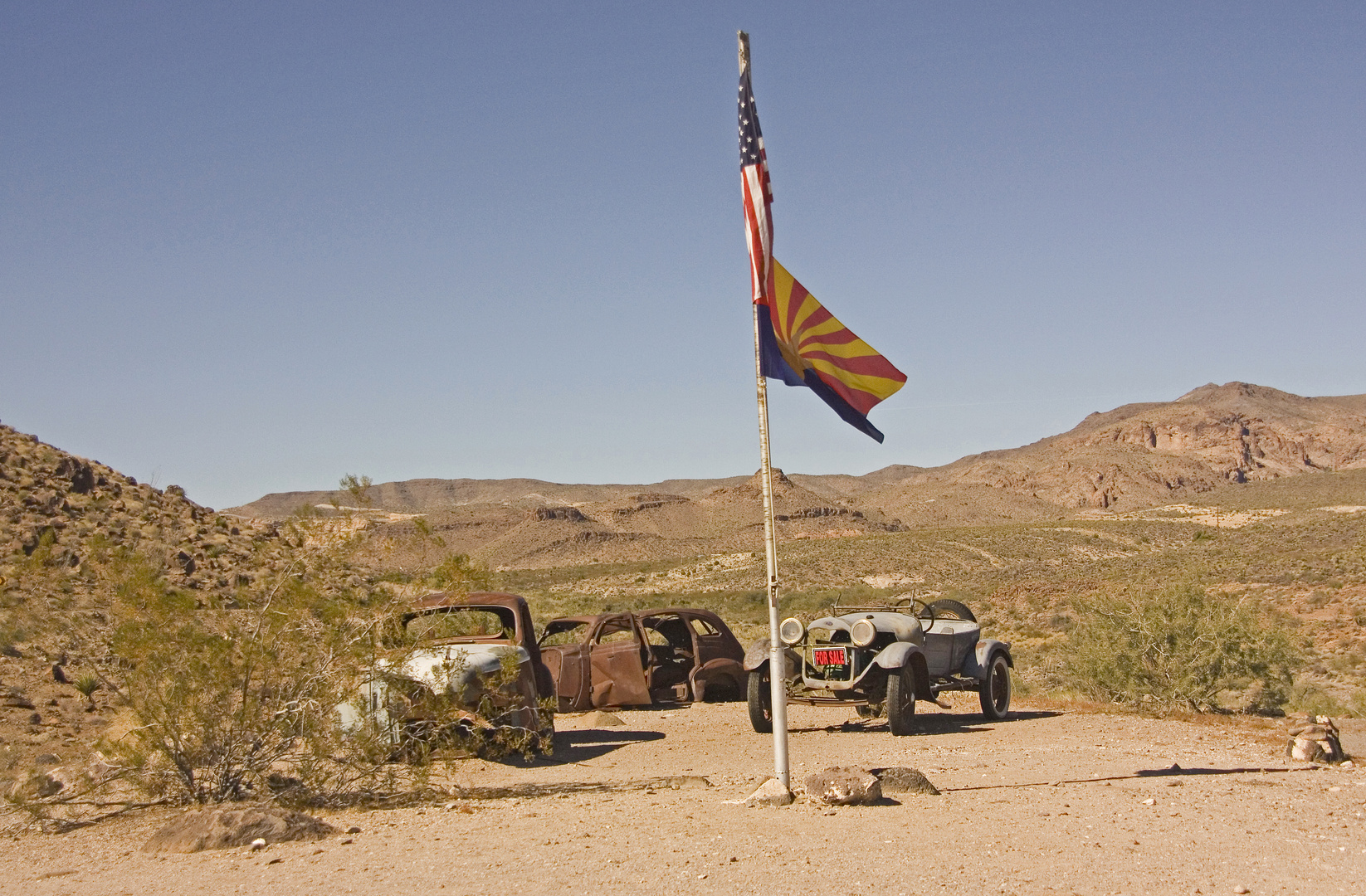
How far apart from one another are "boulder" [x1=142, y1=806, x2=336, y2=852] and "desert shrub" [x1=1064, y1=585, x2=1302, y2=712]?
11577 mm

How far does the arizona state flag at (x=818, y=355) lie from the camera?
9.08 m

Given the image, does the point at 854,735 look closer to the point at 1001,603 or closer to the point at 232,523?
the point at 232,523

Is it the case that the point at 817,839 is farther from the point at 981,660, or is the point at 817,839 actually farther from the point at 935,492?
the point at 935,492

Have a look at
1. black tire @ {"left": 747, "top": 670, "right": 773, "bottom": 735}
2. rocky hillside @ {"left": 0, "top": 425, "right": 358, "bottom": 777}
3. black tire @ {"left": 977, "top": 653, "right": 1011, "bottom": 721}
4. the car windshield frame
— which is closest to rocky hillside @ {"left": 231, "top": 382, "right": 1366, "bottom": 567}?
rocky hillside @ {"left": 0, "top": 425, "right": 358, "bottom": 777}

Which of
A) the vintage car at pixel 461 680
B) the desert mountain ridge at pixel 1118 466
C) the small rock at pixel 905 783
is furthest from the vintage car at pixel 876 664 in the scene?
the desert mountain ridge at pixel 1118 466

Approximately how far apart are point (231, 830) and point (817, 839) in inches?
147

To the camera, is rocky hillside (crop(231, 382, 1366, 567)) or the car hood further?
rocky hillside (crop(231, 382, 1366, 567))

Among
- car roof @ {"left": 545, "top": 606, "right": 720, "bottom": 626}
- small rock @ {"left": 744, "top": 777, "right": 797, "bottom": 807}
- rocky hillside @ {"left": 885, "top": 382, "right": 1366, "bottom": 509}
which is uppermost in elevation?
rocky hillside @ {"left": 885, "top": 382, "right": 1366, "bottom": 509}

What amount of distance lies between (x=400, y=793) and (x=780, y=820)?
315 centimetres

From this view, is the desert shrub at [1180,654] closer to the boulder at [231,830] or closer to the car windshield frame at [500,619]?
the car windshield frame at [500,619]

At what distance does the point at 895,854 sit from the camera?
680cm

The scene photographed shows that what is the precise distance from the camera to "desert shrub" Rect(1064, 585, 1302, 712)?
15.4 m

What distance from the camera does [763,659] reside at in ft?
42.4

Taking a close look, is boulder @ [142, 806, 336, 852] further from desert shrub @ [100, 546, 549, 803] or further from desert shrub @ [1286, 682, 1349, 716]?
desert shrub @ [1286, 682, 1349, 716]
